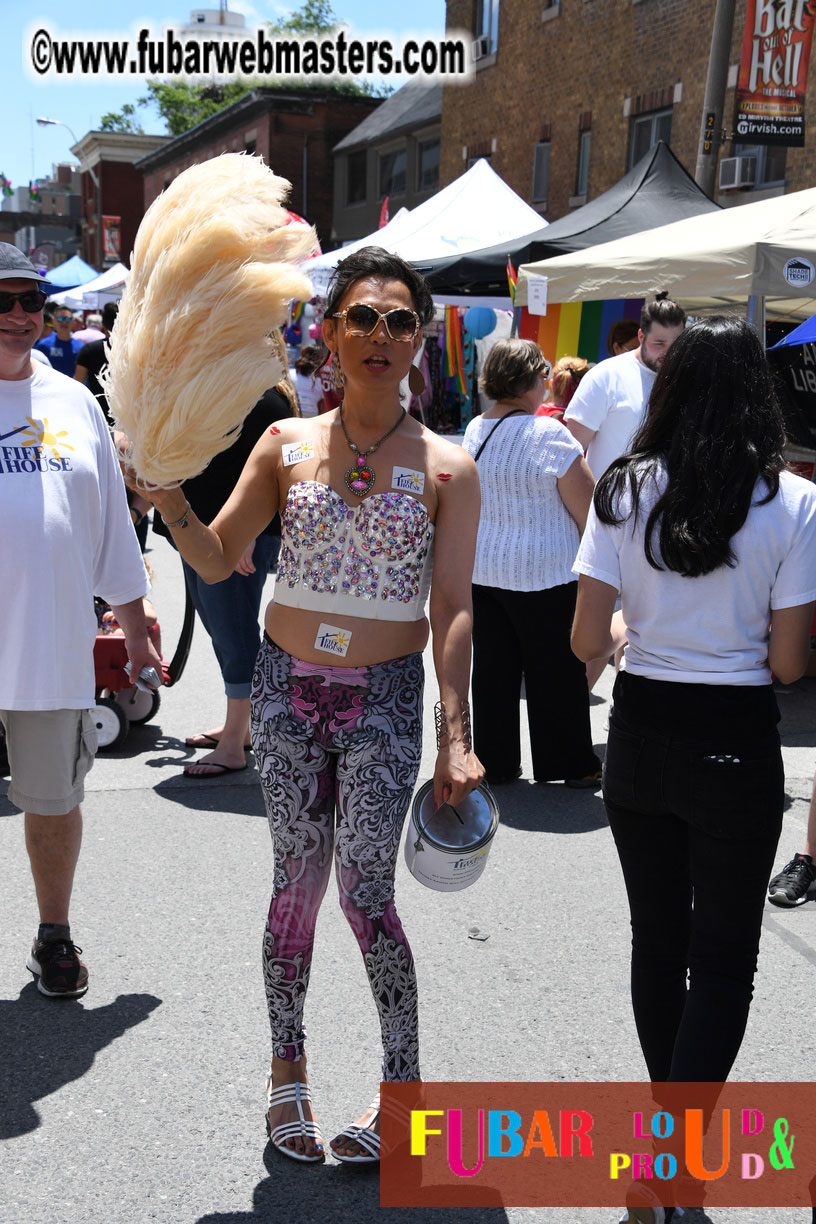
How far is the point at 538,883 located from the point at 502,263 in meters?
8.11

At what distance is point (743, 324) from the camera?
8.35 feet

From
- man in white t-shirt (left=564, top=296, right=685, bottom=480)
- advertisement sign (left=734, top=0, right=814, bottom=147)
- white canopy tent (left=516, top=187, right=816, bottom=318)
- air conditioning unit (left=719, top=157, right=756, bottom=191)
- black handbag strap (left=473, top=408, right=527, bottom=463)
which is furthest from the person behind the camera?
air conditioning unit (left=719, top=157, right=756, bottom=191)

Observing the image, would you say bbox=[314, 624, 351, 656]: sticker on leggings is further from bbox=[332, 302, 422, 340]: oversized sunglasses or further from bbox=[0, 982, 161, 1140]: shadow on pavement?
bbox=[0, 982, 161, 1140]: shadow on pavement

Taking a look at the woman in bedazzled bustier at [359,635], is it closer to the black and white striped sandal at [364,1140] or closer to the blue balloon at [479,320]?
the black and white striped sandal at [364,1140]

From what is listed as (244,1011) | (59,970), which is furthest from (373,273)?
(59,970)

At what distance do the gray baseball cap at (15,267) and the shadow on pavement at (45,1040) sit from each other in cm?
205

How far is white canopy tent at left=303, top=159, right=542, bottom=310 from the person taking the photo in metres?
12.9

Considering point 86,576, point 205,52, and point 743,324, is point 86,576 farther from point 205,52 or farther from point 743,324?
point 205,52

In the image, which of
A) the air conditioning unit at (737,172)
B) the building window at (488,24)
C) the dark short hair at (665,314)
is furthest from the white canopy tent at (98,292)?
the dark short hair at (665,314)

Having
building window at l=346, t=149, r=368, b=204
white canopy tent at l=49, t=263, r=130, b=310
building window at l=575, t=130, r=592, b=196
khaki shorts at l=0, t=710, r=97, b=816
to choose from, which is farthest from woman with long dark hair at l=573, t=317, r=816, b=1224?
building window at l=346, t=149, r=368, b=204

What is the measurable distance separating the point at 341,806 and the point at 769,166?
Result: 52.5 feet

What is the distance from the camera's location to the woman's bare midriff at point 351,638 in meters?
2.73

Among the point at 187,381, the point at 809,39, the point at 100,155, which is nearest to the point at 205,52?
the point at 809,39

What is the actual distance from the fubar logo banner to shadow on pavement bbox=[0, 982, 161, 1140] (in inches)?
35.1
